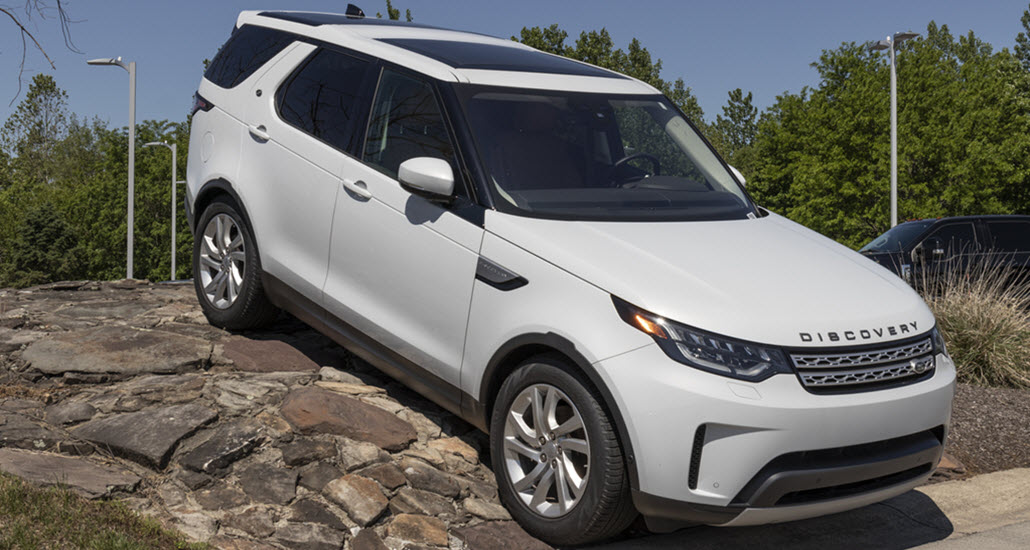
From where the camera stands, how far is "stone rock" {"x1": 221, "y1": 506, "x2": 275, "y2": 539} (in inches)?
173

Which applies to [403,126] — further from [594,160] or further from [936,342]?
[936,342]

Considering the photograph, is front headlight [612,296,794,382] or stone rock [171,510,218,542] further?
stone rock [171,510,218,542]

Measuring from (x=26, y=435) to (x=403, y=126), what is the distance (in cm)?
248

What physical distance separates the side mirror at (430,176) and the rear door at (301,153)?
865mm

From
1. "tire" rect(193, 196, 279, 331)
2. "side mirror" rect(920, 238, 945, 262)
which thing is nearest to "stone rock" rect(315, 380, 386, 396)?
"tire" rect(193, 196, 279, 331)

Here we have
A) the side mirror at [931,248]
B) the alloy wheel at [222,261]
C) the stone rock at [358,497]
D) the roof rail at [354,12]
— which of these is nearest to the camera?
the stone rock at [358,497]

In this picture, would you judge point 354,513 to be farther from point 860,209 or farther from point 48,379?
point 860,209

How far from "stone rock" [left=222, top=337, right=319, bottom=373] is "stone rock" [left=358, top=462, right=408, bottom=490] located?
1.39 m

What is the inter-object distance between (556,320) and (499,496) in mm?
1094

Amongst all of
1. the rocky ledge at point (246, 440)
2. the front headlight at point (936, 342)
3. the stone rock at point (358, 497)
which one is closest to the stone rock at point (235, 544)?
the rocky ledge at point (246, 440)

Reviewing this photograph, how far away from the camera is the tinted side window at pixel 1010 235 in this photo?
1483 cm

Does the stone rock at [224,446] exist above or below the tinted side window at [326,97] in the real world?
below

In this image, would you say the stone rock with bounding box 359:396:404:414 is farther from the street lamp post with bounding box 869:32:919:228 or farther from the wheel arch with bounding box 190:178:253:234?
the street lamp post with bounding box 869:32:919:228

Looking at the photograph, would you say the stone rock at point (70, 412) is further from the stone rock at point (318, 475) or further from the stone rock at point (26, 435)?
the stone rock at point (318, 475)
